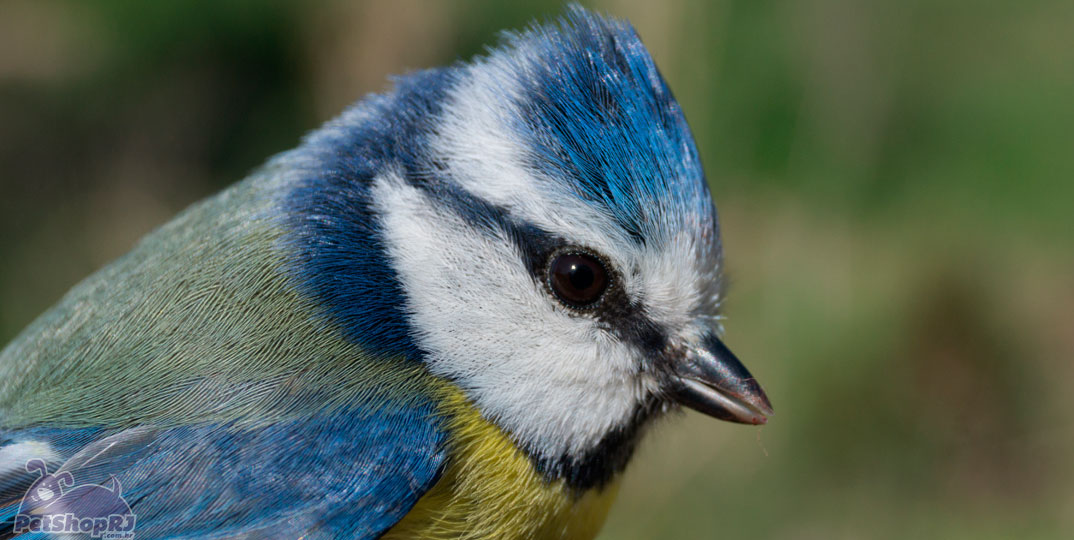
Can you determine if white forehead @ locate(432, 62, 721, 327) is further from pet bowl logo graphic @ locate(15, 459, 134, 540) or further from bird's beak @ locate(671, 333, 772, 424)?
pet bowl logo graphic @ locate(15, 459, 134, 540)

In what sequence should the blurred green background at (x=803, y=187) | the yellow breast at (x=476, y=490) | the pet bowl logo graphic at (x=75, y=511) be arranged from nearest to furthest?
the pet bowl logo graphic at (x=75, y=511), the yellow breast at (x=476, y=490), the blurred green background at (x=803, y=187)

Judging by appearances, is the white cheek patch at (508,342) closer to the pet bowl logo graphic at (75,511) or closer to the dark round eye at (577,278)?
the dark round eye at (577,278)

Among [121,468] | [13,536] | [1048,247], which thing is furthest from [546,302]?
[1048,247]

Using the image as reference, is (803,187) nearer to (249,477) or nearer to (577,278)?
(577,278)

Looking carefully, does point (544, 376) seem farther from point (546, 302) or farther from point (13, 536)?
point (13, 536)

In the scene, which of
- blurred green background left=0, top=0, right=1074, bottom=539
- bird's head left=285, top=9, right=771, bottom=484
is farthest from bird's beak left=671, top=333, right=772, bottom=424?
blurred green background left=0, top=0, right=1074, bottom=539

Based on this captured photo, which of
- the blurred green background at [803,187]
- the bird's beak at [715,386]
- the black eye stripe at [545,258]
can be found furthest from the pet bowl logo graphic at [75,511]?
the blurred green background at [803,187]
